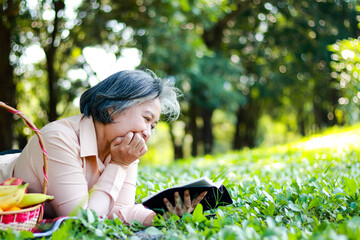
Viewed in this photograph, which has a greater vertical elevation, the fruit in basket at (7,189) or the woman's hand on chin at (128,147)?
the woman's hand on chin at (128,147)

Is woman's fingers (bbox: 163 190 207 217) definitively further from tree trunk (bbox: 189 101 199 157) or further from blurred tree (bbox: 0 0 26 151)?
tree trunk (bbox: 189 101 199 157)

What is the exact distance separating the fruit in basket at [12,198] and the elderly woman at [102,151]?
40 centimetres

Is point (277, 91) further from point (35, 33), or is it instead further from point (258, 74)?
point (35, 33)

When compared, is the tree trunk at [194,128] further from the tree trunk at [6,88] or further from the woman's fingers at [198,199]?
the woman's fingers at [198,199]

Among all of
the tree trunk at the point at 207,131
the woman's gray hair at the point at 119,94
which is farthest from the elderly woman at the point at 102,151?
the tree trunk at the point at 207,131

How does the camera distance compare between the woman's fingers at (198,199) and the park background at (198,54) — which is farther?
the park background at (198,54)

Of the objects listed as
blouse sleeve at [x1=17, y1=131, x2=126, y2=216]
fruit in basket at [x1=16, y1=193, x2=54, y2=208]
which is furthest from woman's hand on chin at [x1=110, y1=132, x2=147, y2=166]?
fruit in basket at [x1=16, y1=193, x2=54, y2=208]

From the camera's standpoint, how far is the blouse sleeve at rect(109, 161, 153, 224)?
2990 millimetres

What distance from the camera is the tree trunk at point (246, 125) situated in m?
21.3

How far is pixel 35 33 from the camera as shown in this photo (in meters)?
11.0

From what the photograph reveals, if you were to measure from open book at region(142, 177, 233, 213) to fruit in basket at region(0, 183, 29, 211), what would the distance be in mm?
846

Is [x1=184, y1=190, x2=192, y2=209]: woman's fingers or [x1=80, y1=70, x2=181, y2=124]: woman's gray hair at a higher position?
[x1=80, y1=70, x2=181, y2=124]: woman's gray hair

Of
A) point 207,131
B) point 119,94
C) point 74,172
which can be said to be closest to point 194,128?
point 207,131

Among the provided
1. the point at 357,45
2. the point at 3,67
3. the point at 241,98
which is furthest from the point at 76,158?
the point at 241,98
